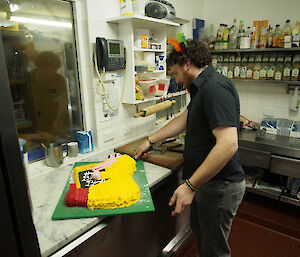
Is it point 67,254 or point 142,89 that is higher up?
point 142,89

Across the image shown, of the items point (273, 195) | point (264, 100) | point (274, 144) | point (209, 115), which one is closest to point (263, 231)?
point (273, 195)

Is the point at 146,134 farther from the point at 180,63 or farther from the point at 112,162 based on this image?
the point at 180,63

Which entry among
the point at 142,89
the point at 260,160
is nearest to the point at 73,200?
the point at 142,89

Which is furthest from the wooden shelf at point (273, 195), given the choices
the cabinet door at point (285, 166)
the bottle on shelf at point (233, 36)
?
the bottle on shelf at point (233, 36)

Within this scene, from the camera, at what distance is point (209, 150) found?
1.27 metres

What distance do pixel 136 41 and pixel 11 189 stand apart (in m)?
1.55

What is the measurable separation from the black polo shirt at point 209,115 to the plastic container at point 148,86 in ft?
2.25

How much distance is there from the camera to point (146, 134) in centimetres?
228

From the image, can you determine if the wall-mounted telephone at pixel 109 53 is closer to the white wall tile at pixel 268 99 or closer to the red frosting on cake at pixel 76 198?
the red frosting on cake at pixel 76 198

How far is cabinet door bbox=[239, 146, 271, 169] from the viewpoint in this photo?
2303 millimetres

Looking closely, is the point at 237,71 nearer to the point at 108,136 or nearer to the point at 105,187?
the point at 108,136

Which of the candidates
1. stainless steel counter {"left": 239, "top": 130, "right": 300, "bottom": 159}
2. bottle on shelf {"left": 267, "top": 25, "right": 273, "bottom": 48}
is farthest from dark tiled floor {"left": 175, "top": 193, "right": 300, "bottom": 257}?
bottle on shelf {"left": 267, "top": 25, "right": 273, "bottom": 48}

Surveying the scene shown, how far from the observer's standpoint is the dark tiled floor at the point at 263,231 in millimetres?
1962

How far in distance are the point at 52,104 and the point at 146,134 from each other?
915mm
